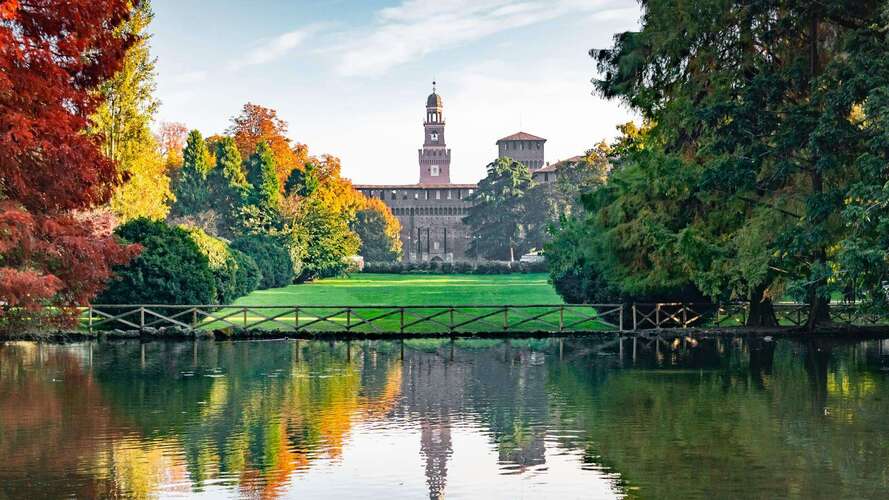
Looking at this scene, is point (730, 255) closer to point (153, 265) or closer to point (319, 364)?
point (319, 364)

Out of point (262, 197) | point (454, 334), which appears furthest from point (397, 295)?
point (454, 334)

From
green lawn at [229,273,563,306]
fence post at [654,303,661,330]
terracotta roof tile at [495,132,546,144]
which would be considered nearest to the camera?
fence post at [654,303,661,330]

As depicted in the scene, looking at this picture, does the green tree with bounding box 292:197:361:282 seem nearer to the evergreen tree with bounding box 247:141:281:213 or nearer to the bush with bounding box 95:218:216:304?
the evergreen tree with bounding box 247:141:281:213

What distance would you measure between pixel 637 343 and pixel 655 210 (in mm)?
5180

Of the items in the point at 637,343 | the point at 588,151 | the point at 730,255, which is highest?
the point at 588,151

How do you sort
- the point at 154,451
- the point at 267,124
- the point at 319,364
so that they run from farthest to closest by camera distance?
the point at 267,124 < the point at 319,364 < the point at 154,451

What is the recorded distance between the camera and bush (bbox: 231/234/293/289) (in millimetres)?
69875

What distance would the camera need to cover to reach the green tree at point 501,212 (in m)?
130

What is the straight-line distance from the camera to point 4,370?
955 inches

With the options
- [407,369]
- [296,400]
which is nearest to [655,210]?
[407,369]

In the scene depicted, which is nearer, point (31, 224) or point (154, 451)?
point (154, 451)

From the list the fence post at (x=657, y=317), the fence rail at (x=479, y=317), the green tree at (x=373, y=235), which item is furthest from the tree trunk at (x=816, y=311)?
the green tree at (x=373, y=235)

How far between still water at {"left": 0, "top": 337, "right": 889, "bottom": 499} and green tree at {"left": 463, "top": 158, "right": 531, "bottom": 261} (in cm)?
10232

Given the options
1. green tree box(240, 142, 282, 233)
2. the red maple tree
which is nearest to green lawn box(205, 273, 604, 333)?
green tree box(240, 142, 282, 233)
